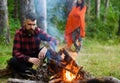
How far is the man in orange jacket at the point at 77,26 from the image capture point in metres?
12.3

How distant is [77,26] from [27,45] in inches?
203

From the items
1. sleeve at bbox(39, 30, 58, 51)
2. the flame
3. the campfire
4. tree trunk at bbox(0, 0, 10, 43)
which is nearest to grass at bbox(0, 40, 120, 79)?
tree trunk at bbox(0, 0, 10, 43)

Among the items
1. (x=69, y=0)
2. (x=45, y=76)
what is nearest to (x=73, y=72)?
(x=45, y=76)

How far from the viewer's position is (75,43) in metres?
12.6

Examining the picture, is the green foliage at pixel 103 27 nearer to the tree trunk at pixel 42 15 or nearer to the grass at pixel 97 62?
the grass at pixel 97 62

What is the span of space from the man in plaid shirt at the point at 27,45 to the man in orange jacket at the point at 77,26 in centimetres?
471

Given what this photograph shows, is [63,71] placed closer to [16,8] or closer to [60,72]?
[60,72]

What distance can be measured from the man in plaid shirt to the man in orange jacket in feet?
15.5

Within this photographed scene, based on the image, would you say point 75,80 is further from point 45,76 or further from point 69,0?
point 69,0

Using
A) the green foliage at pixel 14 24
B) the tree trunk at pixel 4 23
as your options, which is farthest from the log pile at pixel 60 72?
the green foliage at pixel 14 24

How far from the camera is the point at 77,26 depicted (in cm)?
1261

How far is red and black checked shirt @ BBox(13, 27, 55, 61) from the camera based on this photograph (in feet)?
24.4

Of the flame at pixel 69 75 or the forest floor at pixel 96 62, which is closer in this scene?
the flame at pixel 69 75

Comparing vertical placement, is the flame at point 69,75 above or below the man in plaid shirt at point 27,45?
below
